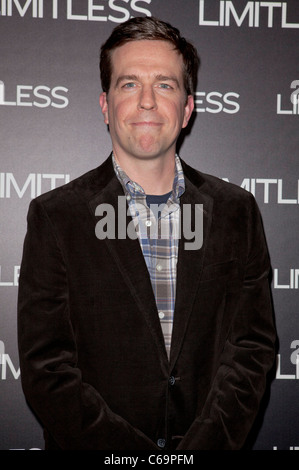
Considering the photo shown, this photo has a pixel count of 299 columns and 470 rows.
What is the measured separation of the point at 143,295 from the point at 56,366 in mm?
400

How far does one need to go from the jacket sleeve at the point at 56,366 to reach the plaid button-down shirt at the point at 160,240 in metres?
0.33

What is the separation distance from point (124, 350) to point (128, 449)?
0.34 metres

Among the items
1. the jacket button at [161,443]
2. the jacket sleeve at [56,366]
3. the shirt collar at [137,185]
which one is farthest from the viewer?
the shirt collar at [137,185]

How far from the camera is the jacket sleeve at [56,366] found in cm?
168

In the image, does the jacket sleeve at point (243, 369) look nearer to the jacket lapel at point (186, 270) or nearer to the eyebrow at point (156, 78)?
the jacket lapel at point (186, 270)

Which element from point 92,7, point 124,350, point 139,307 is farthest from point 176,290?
point 92,7

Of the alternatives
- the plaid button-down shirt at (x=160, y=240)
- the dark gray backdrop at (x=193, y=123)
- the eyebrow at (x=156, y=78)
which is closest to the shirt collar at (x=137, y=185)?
the plaid button-down shirt at (x=160, y=240)

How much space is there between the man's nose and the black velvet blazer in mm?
277

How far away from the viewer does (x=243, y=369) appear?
1.84 metres

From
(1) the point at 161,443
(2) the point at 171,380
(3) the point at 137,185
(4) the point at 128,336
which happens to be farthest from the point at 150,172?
(1) the point at 161,443

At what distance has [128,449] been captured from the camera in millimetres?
1702

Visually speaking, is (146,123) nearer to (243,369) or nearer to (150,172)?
(150,172)

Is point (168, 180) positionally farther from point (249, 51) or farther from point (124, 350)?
point (249, 51)
